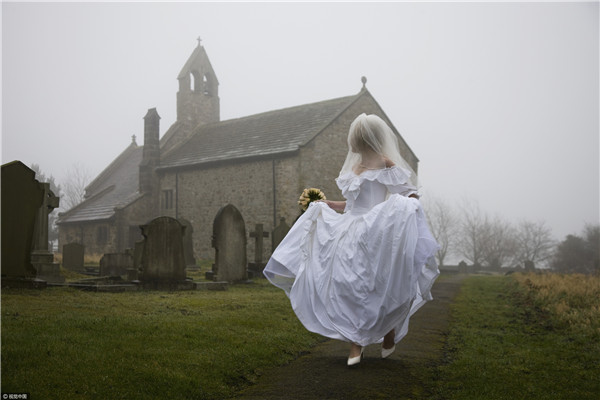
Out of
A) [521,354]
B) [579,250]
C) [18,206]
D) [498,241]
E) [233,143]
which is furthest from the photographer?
[498,241]

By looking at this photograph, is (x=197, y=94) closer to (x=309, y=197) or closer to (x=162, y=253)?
(x=162, y=253)

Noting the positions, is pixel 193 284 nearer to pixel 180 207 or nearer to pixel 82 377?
pixel 82 377

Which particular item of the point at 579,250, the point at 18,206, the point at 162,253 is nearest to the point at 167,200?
the point at 162,253

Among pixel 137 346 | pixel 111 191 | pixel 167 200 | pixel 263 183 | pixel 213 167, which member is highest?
pixel 213 167

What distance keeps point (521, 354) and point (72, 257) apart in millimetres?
15893

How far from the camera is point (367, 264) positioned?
5.17m

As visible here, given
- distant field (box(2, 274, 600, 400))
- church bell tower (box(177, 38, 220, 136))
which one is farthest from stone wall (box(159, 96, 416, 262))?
distant field (box(2, 274, 600, 400))

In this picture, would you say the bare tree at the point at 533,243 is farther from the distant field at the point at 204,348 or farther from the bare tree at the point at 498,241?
the distant field at the point at 204,348

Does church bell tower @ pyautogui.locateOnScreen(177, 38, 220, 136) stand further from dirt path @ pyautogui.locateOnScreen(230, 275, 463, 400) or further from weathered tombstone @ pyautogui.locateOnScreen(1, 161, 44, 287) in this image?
dirt path @ pyautogui.locateOnScreen(230, 275, 463, 400)

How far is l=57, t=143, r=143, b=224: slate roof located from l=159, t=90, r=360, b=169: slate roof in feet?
13.0

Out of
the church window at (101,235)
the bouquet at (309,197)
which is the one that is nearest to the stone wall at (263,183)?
the church window at (101,235)

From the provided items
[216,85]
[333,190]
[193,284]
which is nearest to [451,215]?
[216,85]

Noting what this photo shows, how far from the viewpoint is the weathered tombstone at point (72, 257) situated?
60.4ft

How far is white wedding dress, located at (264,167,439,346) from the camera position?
509 centimetres
